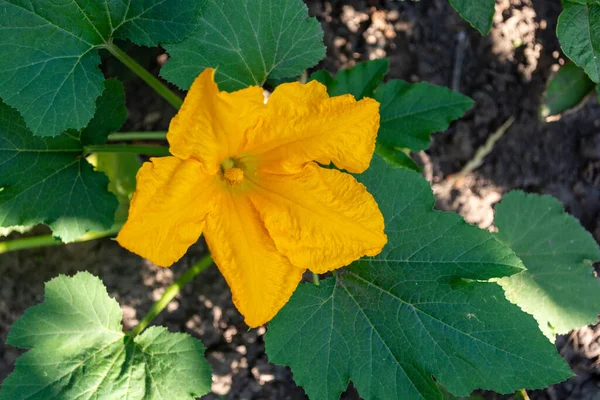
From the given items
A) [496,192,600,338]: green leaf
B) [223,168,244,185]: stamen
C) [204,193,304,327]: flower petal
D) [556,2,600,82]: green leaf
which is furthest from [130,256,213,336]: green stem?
[556,2,600,82]: green leaf

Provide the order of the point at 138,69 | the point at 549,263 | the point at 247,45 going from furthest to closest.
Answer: the point at 549,263 → the point at 138,69 → the point at 247,45

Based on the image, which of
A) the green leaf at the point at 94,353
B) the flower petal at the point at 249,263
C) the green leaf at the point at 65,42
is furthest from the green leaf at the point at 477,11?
the green leaf at the point at 94,353

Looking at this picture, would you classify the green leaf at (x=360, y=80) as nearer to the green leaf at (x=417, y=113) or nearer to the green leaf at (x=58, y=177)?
the green leaf at (x=417, y=113)

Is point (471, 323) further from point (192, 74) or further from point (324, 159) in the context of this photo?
point (192, 74)

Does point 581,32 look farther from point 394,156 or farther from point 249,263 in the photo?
point 249,263

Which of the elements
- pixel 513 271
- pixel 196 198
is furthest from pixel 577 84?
pixel 196 198

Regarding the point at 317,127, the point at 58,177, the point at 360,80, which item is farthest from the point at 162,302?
the point at 360,80

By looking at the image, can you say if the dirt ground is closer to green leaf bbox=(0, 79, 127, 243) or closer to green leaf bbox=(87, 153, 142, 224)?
green leaf bbox=(87, 153, 142, 224)

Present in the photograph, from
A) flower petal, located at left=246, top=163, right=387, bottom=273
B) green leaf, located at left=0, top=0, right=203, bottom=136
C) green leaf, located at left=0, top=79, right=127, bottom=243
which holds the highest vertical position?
green leaf, located at left=0, top=0, right=203, bottom=136
